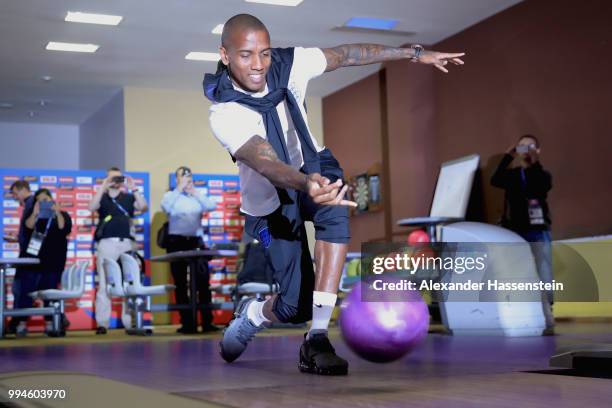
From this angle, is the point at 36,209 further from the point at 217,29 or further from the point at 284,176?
Result: the point at 284,176

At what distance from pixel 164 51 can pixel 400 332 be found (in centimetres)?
825

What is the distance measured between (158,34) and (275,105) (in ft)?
23.0

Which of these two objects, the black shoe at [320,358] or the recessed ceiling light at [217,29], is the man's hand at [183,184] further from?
the black shoe at [320,358]

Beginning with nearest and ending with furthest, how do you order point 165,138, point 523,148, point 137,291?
point 523,148, point 137,291, point 165,138

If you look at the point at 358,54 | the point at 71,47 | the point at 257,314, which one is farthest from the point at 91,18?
the point at 257,314

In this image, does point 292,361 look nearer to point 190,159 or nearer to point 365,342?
point 365,342

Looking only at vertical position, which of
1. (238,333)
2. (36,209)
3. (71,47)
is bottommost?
(238,333)

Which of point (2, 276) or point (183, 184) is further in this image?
point (183, 184)

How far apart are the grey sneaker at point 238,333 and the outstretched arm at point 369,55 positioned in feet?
3.16

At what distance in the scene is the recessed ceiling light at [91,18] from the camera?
8.74 m

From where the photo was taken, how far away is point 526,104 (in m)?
8.61

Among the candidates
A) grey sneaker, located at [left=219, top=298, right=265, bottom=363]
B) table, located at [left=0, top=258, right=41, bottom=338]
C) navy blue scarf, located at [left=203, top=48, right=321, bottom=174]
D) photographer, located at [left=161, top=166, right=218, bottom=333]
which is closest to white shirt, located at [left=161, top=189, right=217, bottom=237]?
photographer, located at [left=161, top=166, right=218, bottom=333]

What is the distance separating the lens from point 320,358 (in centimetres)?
265

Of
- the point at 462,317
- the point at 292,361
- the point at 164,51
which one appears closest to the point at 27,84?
the point at 164,51
